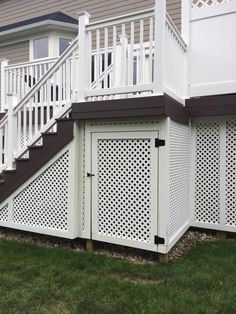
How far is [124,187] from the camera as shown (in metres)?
4.43

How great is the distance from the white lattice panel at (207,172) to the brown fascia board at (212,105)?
0.65 ft

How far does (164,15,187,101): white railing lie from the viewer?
14.0ft

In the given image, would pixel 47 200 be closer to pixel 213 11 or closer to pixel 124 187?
pixel 124 187

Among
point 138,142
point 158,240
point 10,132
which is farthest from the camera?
point 10,132

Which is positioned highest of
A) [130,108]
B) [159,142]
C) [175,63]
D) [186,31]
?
[186,31]

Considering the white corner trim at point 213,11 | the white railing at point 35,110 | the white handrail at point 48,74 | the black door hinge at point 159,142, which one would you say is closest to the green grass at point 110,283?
the black door hinge at point 159,142

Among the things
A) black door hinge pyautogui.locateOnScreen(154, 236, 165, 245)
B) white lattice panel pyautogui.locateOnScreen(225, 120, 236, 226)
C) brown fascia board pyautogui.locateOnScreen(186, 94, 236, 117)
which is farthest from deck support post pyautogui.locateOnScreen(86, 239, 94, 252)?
brown fascia board pyautogui.locateOnScreen(186, 94, 236, 117)

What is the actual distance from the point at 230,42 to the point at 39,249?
14.1 feet

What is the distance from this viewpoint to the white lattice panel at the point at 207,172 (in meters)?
5.26

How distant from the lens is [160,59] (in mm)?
3992

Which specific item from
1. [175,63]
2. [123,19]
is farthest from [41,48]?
[175,63]

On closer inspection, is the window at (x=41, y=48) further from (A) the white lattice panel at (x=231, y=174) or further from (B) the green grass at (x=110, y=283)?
(B) the green grass at (x=110, y=283)

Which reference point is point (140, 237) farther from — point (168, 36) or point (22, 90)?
point (22, 90)

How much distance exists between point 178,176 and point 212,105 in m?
1.35
